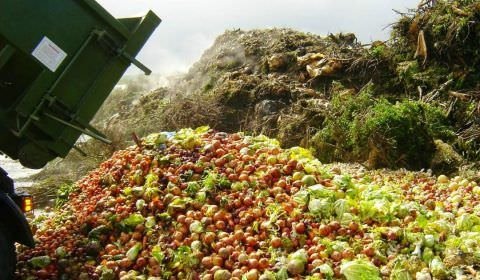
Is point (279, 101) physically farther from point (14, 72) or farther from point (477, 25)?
point (14, 72)

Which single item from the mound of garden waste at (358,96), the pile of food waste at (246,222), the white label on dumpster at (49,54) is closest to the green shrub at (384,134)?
the mound of garden waste at (358,96)

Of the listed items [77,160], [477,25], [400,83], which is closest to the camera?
[477,25]

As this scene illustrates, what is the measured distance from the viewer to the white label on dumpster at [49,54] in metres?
4.95

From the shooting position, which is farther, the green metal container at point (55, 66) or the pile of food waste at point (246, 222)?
the green metal container at point (55, 66)

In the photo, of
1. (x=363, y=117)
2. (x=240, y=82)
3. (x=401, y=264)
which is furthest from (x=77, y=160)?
(x=401, y=264)

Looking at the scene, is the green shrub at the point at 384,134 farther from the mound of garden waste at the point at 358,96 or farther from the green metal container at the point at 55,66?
the green metal container at the point at 55,66

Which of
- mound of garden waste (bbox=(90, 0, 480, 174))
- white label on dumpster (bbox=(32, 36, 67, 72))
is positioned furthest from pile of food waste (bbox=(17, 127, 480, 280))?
white label on dumpster (bbox=(32, 36, 67, 72))

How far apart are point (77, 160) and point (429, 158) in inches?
249

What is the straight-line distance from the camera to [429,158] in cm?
768

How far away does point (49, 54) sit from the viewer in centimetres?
501

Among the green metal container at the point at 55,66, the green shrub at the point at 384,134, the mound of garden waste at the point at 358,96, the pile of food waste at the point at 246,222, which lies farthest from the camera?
the mound of garden waste at the point at 358,96

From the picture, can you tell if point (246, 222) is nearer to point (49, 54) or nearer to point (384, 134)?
point (49, 54)

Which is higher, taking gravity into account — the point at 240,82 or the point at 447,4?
the point at 447,4

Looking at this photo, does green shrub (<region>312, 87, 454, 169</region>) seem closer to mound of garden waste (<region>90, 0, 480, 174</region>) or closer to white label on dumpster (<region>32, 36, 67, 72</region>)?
mound of garden waste (<region>90, 0, 480, 174</region>)
